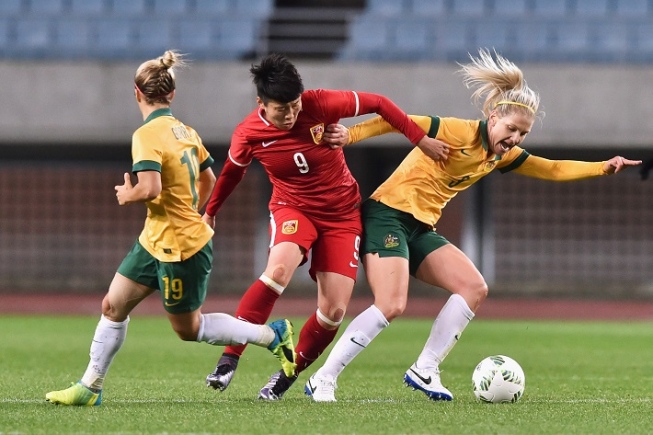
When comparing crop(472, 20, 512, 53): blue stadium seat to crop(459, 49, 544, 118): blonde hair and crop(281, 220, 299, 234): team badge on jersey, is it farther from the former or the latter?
crop(281, 220, 299, 234): team badge on jersey

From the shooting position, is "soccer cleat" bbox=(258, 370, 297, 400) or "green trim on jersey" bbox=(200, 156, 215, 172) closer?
"green trim on jersey" bbox=(200, 156, 215, 172)

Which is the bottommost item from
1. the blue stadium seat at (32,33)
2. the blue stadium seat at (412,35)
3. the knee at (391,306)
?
the knee at (391,306)

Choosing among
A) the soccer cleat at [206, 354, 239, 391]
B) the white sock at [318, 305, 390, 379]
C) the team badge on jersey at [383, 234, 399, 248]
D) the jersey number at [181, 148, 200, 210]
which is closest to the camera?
the jersey number at [181, 148, 200, 210]

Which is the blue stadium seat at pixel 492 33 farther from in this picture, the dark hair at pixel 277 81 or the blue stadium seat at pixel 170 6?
the dark hair at pixel 277 81

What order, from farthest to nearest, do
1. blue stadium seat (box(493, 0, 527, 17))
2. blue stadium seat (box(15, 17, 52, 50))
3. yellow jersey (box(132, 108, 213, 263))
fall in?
blue stadium seat (box(493, 0, 527, 17)) → blue stadium seat (box(15, 17, 52, 50)) → yellow jersey (box(132, 108, 213, 263))

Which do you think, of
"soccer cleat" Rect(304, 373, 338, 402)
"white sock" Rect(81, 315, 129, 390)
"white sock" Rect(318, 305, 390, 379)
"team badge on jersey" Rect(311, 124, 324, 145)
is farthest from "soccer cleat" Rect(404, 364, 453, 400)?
"white sock" Rect(81, 315, 129, 390)

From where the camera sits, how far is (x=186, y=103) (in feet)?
64.3

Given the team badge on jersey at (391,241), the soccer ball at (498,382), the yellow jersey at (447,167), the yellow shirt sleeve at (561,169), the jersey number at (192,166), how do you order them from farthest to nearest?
the yellow shirt sleeve at (561,169) → the yellow jersey at (447,167) → the team badge on jersey at (391,241) → the soccer ball at (498,382) → the jersey number at (192,166)

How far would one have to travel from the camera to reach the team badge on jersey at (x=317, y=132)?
6.24m

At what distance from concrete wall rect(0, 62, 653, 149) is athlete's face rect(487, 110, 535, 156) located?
42.5 ft

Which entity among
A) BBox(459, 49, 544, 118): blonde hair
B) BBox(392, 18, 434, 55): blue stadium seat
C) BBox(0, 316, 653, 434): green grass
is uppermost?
BBox(459, 49, 544, 118): blonde hair

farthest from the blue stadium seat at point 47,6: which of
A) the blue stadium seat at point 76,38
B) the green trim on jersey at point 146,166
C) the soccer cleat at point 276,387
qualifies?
the green trim on jersey at point 146,166

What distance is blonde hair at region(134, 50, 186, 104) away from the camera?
18.5ft

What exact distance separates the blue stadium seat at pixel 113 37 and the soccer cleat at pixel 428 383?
51.2 ft
